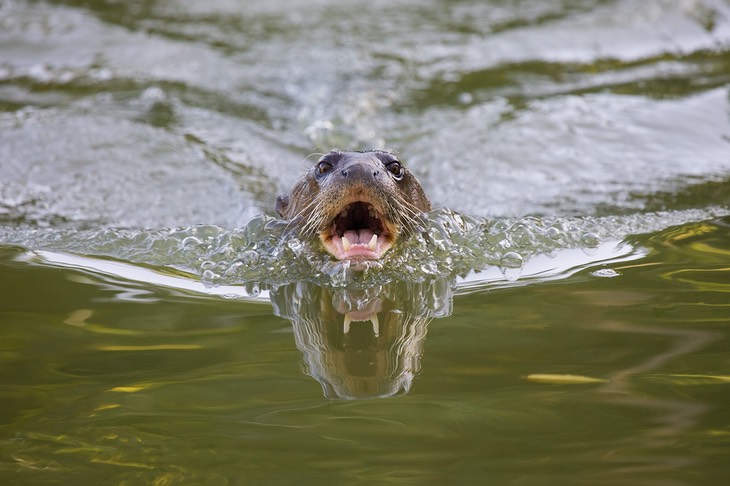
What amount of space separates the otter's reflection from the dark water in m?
0.02

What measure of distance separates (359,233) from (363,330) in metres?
0.78

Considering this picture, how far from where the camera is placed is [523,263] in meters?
3.91

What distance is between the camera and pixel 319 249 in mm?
3979

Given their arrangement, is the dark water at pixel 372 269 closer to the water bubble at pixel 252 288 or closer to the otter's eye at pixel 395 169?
the water bubble at pixel 252 288

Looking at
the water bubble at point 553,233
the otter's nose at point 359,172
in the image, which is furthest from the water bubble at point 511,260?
the otter's nose at point 359,172

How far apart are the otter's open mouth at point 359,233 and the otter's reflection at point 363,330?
168 mm

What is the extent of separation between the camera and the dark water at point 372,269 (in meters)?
2.34

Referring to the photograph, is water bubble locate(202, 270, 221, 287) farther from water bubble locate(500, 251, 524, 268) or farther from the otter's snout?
water bubble locate(500, 251, 524, 268)

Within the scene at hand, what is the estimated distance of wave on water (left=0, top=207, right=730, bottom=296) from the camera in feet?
12.6

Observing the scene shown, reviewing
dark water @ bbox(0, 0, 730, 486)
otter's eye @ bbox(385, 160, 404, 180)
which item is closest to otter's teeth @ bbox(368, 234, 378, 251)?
dark water @ bbox(0, 0, 730, 486)

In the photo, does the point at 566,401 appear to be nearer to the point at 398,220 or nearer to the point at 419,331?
the point at 419,331

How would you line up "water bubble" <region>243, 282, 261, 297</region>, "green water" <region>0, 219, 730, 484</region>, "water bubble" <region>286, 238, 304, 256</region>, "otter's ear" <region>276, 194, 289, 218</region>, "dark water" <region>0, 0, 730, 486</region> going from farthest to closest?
"otter's ear" <region>276, 194, 289, 218</region>, "water bubble" <region>286, 238, 304, 256</region>, "water bubble" <region>243, 282, 261, 297</region>, "dark water" <region>0, 0, 730, 486</region>, "green water" <region>0, 219, 730, 484</region>

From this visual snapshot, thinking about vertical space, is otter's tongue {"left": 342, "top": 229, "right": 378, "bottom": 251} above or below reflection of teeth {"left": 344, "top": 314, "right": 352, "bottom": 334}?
above

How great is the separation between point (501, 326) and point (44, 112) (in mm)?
4883
